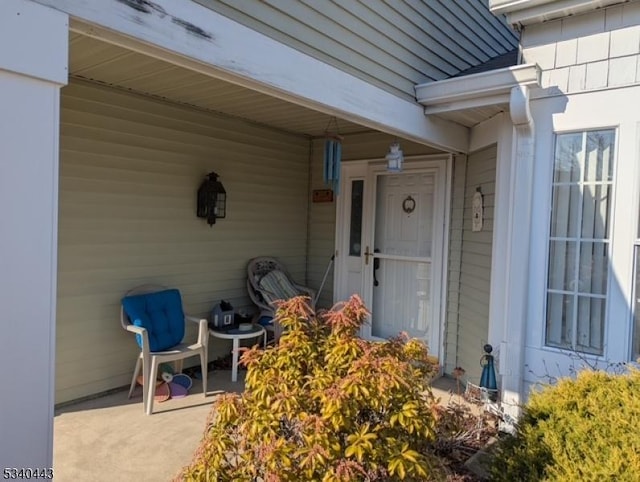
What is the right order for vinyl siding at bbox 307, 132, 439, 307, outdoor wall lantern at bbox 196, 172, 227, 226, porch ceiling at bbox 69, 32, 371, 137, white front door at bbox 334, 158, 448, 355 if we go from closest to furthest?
porch ceiling at bbox 69, 32, 371, 137, outdoor wall lantern at bbox 196, 172, 227, 226, white front door at bbox 334, 158, 448, 355, vinyl siding at bbox 307, 132, 439, 307

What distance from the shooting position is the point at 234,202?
185 inches

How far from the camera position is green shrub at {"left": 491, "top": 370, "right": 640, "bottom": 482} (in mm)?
1796

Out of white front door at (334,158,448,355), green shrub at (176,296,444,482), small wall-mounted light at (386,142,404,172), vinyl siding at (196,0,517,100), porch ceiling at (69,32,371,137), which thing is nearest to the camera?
green shrub at (176,296,444,482)

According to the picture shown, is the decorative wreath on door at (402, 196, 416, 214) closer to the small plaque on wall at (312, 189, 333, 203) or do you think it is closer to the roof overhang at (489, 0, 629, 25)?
the small plaque on wall at (312, 189, 333, 203)

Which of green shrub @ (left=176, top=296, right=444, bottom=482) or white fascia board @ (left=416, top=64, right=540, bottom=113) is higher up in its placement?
white fascia board @ (left=416, top=64, right=540, bottom=113)

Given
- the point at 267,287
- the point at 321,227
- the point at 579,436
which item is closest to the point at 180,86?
the point at 267,287

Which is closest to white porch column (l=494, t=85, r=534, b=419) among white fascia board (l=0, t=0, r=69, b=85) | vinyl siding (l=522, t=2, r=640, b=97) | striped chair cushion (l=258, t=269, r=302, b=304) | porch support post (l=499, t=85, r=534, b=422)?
porch support post (l=499, t=85, r=534, b=422)

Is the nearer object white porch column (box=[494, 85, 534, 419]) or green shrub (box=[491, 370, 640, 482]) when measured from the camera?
green shrub (box=[491, 370, 640, 482])

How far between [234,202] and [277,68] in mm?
2405

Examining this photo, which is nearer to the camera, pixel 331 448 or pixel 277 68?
pixel 331 448

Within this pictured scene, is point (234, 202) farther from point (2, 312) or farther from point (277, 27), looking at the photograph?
point (2, 312)

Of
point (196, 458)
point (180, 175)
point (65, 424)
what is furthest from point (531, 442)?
point (180, 175)

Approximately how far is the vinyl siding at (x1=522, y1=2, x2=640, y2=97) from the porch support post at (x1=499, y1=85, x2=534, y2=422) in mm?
362

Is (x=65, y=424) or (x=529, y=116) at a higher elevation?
(x=529, y=116)
